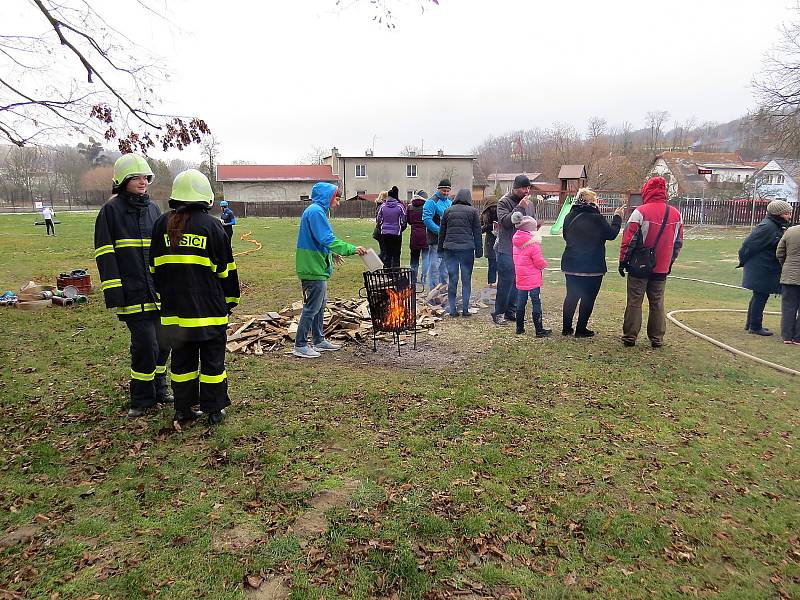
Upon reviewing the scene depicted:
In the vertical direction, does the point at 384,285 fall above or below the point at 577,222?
below

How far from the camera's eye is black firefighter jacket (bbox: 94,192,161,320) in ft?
14.0

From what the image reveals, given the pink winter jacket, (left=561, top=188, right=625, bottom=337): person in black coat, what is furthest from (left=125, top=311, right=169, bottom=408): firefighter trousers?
(left=561, top=188, right=625, bottom=337): person in black coat

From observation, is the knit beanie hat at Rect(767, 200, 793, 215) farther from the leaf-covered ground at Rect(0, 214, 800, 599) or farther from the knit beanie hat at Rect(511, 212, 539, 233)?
the knit beanie hat at Rect(511, 212, 539, 233)

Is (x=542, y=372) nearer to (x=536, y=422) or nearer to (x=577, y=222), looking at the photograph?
(x=536, y=422)

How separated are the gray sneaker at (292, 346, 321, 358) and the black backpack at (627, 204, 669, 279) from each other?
416 centimetres

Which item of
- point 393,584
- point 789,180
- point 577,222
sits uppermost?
point 789,180

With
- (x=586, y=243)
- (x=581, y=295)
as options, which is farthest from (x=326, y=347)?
(x=586, y=243)

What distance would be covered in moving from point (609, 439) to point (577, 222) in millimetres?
3472

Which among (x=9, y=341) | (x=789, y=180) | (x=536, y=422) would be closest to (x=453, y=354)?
(x=536, y=422)

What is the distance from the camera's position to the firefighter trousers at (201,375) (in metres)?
4.20

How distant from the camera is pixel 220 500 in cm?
331

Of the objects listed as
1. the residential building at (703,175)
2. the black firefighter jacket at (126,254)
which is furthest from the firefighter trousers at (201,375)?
the residential building at (703,175)

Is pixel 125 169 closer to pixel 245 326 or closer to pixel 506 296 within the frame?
pixel 245 326

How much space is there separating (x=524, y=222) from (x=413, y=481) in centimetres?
445
